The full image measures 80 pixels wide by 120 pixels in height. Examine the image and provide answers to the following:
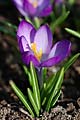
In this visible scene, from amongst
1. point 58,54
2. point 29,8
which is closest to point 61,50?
point 58,54

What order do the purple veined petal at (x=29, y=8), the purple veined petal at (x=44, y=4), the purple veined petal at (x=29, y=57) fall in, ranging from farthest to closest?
the purple veined petal at (x=44, y=4)
the purple veined petal at (x=29, y=8)
the purple veined petal at (x=29, y=57)

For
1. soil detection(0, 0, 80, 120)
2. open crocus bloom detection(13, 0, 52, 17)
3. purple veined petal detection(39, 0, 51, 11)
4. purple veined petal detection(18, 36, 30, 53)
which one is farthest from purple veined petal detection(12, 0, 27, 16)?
purple veined petal detection(18, 36, 30, 53)

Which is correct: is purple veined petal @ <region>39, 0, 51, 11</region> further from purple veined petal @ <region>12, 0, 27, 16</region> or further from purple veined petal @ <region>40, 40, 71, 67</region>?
purple veined petal @ <region>40, 40, 71, 67</region>

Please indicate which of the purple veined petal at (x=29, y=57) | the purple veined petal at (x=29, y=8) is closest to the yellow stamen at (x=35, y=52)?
the purple veined petal at (x=29, y=57)

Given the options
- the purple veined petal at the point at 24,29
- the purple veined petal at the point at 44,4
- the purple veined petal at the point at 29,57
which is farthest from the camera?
the purple veined petal at the point at 44,4

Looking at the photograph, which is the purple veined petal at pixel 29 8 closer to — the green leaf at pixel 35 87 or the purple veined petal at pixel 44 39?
the purple veined petal at pixel 44 39

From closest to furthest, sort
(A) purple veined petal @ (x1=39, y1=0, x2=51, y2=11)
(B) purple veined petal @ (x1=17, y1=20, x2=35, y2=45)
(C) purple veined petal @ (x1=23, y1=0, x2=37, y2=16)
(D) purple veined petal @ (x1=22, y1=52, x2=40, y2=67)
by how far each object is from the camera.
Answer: (D) purple veined petal @ (x1=22, y1=52, x2=40, y2=67) < (B) purple veined petal @ (x1=17, y1=20, x2=35, y2=45) < (C) purple veined petal @ (x1=23, y1=0, x2=37, y2=16) < (A) purple veined petal @ (x1=39, y1=0, x2=51, y2=11)

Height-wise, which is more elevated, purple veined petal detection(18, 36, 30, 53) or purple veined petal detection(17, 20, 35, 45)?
purple veined petal detection(17, 20, 35, 45)
